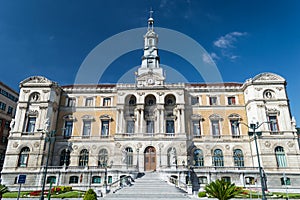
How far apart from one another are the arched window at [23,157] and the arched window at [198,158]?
26271 millimetres

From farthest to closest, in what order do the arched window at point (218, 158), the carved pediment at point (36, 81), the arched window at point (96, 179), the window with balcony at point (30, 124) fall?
1. the carved pediment at point (36, 81)
2. the window with balcony at point (30, 124)
3. the arched window at point (218, 158)
4. the arched window at point (96, 179)

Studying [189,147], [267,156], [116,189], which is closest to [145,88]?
[189,147]

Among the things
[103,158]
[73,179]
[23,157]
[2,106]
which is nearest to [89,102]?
[103,158]

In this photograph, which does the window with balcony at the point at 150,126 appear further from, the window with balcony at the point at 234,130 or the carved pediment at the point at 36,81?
the carved pediment at the point at 36,81

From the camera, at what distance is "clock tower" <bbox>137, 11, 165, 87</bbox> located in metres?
39.3

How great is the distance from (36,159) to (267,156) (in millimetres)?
34376

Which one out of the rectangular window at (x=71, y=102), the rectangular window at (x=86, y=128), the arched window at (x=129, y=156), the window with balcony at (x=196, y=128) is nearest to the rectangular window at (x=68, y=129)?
the rectangular window at (x=86, y=128)

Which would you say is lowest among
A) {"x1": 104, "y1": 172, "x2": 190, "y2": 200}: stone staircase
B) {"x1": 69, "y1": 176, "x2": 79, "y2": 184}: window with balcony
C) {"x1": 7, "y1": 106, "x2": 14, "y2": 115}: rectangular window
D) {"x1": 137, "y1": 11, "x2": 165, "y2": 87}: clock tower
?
{"x1": 104, "y1": 172, "x2": 190, "y2": 200}: stone staircase

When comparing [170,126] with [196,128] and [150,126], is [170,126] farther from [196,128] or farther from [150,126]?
[196,128]

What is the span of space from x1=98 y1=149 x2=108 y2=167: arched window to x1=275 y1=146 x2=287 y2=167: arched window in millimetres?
26253

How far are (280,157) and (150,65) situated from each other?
2802 cm

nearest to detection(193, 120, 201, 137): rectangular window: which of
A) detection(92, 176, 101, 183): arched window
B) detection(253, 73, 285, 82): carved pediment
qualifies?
detection(253, 73, 285, 82): carved pediment

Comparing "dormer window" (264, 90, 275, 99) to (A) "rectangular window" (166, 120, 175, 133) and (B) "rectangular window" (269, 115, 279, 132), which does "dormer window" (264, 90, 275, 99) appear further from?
(A) "rectangular window" (166, 120, 175, 133)

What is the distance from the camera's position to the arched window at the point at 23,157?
3356 cm
